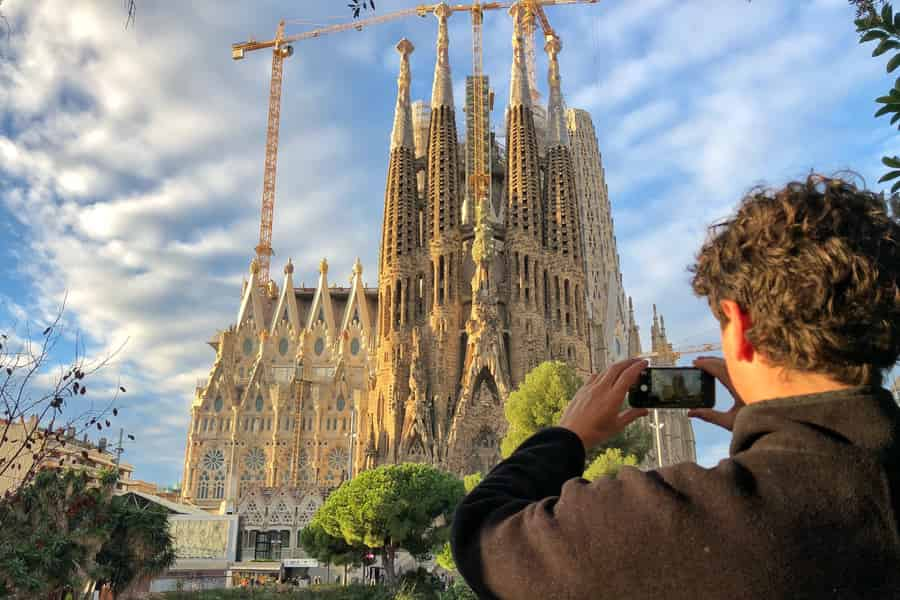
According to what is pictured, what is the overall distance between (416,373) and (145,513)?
22775 mm

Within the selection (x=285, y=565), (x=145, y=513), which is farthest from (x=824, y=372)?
(x=285, y=565)

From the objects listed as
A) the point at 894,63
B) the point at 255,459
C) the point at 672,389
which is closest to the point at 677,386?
the point at 672,389

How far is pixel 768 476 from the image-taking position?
1.06 meters

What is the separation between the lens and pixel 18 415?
6504 millimetres

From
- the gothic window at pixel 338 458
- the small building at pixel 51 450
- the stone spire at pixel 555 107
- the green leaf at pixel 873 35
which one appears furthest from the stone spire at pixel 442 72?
the green leaf at pixel 873 35

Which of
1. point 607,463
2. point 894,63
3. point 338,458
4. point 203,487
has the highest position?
point 338,458

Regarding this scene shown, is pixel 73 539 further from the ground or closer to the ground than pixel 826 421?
closer to the ground

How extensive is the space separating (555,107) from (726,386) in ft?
161

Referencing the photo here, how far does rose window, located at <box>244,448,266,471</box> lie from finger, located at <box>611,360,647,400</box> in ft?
167

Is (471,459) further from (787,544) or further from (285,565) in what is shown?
(787,544)

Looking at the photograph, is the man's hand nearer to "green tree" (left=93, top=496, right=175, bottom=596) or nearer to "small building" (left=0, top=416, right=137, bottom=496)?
"small building" (left=0, top=416, right=137, bottom=496)

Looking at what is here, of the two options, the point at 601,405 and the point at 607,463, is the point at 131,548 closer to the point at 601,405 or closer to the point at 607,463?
the point at 607,463

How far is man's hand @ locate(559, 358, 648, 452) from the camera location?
146 centimetres

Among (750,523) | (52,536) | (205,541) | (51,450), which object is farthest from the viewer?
(205,541)
